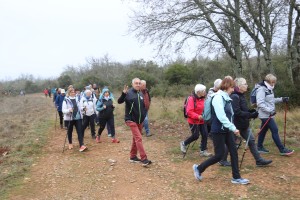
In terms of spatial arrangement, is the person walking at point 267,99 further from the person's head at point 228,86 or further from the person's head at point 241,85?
the person's head at point 228,86

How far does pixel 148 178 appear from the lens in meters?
6.52

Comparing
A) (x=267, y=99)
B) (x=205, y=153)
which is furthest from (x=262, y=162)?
(x=205, y=153)

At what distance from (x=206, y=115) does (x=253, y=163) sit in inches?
72.0

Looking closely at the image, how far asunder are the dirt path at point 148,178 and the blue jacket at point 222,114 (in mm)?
1040

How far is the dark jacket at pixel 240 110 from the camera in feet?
20.7

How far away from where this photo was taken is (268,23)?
12.5 m

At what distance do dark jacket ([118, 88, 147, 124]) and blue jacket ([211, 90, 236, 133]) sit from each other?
6.73 ft

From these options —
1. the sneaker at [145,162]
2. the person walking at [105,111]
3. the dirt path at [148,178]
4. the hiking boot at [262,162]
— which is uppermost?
the person walking at [105,111]

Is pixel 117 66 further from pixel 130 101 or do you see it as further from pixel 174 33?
pixel 130 101

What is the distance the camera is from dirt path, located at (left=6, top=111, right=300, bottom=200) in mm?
5590

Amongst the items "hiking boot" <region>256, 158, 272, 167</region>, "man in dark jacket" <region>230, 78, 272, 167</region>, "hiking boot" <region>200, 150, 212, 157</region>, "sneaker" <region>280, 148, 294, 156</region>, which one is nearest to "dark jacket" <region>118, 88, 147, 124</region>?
"hiking boot" <region>200, 150, 212, 157</region>

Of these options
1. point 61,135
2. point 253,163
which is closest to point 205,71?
point 61,135

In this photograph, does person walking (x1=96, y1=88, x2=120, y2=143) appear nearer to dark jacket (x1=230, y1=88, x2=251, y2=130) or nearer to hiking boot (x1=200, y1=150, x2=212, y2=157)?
hiking boot (x1=200, y1=150, x2=212, y2=157)

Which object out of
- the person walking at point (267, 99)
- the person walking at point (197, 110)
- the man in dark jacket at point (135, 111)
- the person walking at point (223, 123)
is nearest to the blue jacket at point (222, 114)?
the person walking at point (223, 123)
